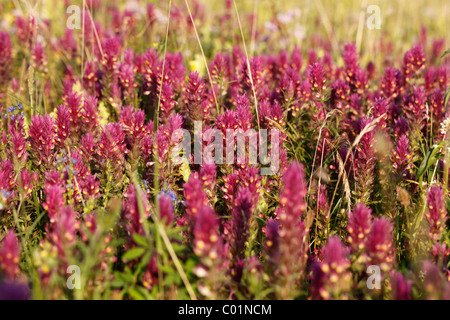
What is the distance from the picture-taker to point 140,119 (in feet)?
10.1

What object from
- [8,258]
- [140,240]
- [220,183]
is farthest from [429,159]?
[8,258]

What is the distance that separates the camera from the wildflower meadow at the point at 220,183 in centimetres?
203

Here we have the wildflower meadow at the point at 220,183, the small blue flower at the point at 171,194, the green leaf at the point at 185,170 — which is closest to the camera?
the wildflower meadow at the point at 220,183

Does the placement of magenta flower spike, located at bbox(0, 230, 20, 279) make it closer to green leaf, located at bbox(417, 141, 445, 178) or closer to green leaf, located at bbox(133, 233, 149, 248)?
green leaf, located at bbox(133, 233, 149, 248)

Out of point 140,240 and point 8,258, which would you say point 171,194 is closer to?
point 140,240

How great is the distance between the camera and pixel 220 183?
10.7ft

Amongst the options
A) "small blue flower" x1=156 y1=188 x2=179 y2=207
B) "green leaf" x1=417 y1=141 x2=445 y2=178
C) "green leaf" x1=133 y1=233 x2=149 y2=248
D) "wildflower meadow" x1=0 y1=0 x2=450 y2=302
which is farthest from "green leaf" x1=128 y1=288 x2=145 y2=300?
"green leaf" x1=417 y1=141 x2=445 y2=178

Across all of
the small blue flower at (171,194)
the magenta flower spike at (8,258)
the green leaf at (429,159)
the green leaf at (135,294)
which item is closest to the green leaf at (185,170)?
the small blue flower at (171,194)

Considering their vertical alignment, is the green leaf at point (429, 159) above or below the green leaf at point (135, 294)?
above

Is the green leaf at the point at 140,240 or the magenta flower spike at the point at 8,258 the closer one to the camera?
the magenta flower spike at the point at 8,258

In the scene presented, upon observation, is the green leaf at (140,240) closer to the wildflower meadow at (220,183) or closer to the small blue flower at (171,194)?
the wildflower meadow at (220,183)

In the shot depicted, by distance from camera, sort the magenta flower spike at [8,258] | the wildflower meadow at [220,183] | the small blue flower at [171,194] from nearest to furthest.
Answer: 1. the magenta flower spike at [8,258]
2. the wildflower meadow at [220,183]
3. the small blue flower at [171,194]
